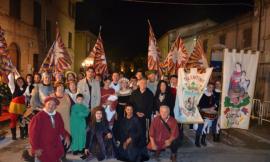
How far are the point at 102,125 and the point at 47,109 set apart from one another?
1931 mm

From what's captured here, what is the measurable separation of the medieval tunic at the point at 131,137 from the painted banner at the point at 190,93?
1.57 metres

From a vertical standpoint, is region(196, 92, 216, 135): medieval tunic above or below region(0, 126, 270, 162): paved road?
above

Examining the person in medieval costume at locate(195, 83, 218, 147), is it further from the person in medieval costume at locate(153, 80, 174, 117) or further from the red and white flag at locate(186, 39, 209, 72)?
the red and white flag at locate(186, 39, 209, 72)

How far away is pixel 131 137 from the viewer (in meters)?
7.68

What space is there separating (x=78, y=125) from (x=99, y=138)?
0.61 m

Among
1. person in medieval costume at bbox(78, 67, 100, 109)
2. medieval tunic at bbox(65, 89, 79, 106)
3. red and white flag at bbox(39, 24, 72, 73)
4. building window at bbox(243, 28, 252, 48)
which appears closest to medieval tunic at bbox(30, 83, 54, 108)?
medieval tunic at bbox(65, 89, 79, 106)

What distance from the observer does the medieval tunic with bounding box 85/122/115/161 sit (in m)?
7.79

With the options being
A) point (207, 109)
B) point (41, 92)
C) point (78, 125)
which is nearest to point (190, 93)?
point (207, 109)

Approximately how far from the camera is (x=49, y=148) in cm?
607

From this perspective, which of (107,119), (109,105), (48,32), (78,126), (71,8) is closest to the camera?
(78,126)

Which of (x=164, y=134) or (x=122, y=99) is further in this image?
(x=122, y=99)

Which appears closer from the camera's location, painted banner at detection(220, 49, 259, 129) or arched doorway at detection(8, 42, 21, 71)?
painted banner at detection(220, 49, 259, 129)

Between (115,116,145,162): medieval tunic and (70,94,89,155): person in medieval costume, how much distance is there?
0.87 m

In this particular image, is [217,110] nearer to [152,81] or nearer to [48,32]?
[152,81]
